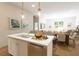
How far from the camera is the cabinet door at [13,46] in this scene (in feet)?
8.84

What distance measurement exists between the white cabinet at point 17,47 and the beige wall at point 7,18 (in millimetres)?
192

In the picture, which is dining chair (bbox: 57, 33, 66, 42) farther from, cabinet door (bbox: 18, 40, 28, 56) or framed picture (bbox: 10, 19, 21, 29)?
framed picture (bbox: 10, 19, 21, 29)

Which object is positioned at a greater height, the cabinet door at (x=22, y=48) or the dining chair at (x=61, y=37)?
the dining chair at (x=61, y=37)

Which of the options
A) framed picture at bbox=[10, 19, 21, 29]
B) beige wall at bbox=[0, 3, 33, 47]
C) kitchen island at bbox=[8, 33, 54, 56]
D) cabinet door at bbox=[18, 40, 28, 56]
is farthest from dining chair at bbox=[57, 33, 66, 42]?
framed picture at bbox=[10, 19, 21, 29]

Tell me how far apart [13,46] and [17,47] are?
258mm

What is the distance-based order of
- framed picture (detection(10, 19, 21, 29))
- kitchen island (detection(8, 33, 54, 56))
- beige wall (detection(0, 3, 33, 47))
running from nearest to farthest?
kitchen island (detection(8, 33, 54, 56)) → beige wall (detection(0, 3, 33, 47)) → framed picture (detection(10, 19, 21, 29))

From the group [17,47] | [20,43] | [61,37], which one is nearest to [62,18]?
[61,37]

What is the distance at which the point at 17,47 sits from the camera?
2.63m

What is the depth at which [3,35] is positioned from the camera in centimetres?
273

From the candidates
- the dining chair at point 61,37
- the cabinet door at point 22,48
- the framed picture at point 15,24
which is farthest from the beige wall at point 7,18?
the dining chair at point 61,37

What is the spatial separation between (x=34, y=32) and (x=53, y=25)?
1.95 ft

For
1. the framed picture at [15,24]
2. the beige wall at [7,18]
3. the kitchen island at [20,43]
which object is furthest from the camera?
the framed picture at [15,24]

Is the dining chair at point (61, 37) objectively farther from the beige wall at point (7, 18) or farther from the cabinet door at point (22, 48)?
the cabinet door at point (22, 48)

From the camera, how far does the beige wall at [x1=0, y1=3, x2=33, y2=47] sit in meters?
2.53
